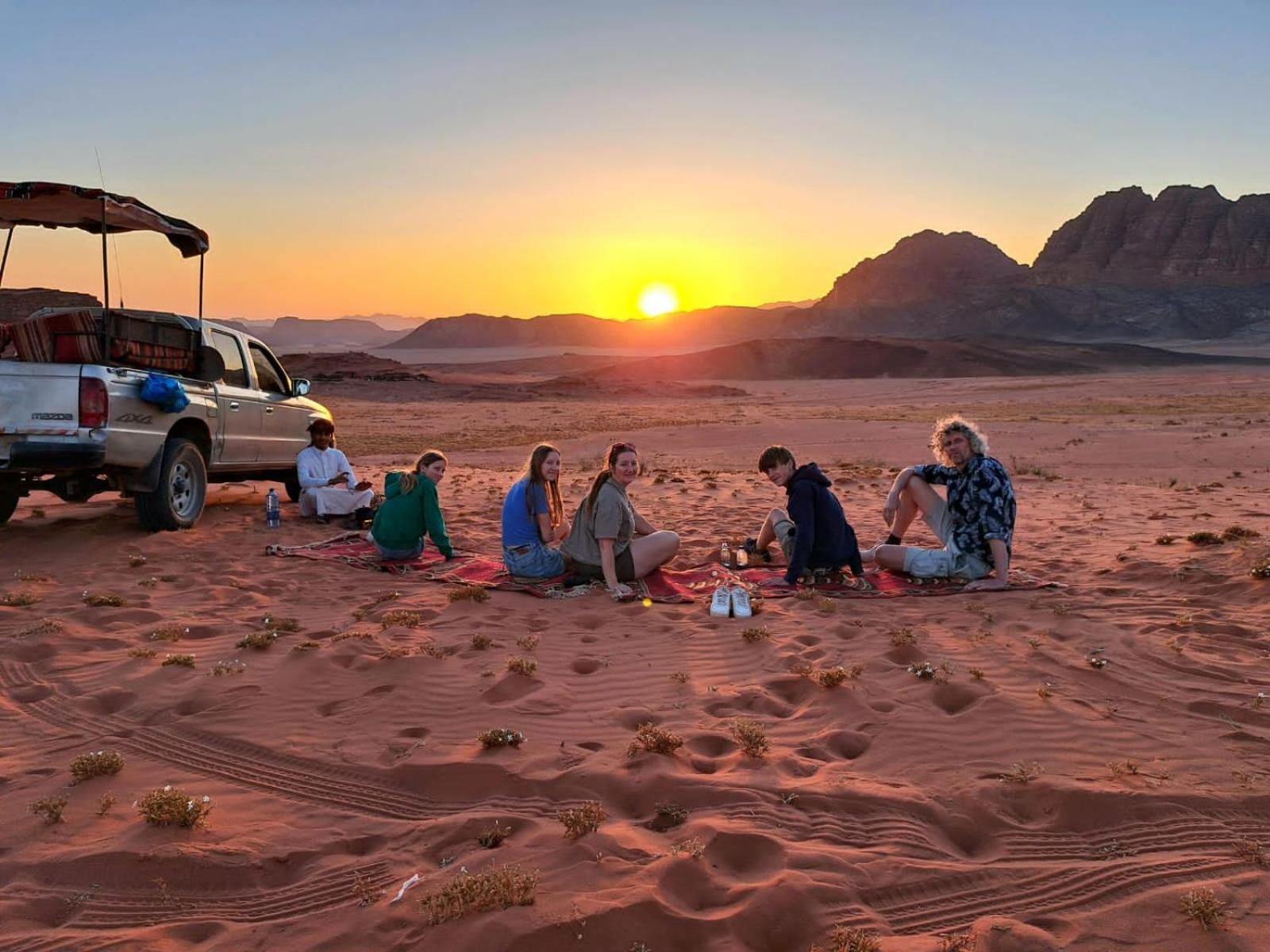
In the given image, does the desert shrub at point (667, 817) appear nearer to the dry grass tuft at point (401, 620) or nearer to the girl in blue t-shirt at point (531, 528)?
the dry grass tuft at point (401, 620)

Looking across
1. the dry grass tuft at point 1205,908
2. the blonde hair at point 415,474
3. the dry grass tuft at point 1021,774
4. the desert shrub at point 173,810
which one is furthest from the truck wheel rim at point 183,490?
the dry grass tuft at point 1205,908

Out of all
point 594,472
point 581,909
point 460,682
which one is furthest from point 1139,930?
point 594,472

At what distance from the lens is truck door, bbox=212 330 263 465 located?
980 cm

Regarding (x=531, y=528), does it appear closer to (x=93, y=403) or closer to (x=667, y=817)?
(x=667, y=817)

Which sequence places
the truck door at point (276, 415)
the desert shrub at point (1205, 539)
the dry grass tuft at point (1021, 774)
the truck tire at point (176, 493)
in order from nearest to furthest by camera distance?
the dry grass tuft at point (1021, 774), the desert shrub at point (1205, 539), the truck tire at point (176, 493), the truck door at point (276, 415)

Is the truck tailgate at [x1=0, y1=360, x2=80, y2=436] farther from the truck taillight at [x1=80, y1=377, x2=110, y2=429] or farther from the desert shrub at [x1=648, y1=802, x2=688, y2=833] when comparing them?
the desert shrub at [x1=648, y1=802, x2=688, y2=833]

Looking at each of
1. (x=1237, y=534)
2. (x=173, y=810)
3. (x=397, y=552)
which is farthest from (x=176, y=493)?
(x=1237, y=534)

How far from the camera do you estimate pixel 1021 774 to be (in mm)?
3914

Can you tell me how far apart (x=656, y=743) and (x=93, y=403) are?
256 inches

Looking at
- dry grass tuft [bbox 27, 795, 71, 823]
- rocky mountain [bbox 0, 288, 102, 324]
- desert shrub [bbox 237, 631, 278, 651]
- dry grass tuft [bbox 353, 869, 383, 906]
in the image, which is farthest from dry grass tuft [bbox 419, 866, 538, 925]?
rocky mountain [bbox 0, 288, 102, 324]

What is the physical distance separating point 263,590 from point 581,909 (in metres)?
5.19

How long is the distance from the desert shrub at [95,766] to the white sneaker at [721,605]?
3898mm

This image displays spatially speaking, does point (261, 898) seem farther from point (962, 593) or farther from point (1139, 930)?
point (962, 593)

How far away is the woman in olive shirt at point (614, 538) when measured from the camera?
682cm
